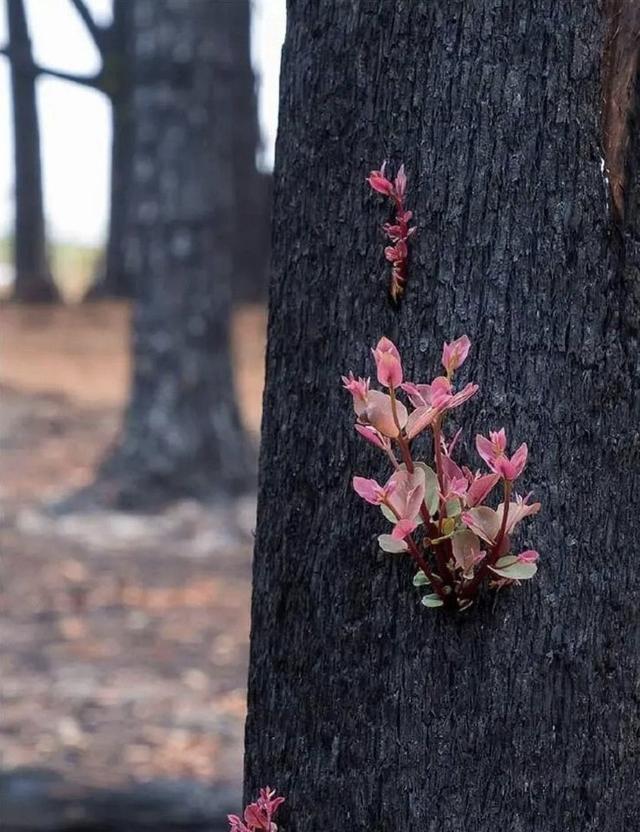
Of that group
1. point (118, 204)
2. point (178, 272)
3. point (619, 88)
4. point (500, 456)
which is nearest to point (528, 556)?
point (500, 456)

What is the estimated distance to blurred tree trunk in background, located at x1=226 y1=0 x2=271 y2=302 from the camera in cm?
1798

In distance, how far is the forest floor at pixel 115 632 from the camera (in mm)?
5039

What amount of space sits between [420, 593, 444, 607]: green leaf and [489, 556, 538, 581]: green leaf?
3.4 inches

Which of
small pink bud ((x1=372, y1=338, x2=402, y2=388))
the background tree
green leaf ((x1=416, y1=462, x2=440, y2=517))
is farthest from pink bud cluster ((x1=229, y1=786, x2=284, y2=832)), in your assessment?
the background tree

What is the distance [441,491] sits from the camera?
4.62ft

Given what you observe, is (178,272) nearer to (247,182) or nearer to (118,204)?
Answer: (247,182)

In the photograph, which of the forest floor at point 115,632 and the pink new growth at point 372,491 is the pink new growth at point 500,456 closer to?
the pink new growth at point 372,491

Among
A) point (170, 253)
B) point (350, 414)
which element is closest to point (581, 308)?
point (350, 414)

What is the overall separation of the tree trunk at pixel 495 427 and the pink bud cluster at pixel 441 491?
0.08 m

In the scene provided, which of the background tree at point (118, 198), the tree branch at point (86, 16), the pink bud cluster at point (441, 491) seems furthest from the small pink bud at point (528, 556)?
the background tree at point (118, 198)

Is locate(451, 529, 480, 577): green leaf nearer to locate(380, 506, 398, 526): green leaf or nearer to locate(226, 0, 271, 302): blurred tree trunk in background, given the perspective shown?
locate(380, 506, 398, 526): green leaf

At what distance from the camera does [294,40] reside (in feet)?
5.53

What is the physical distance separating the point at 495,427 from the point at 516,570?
0.61ft

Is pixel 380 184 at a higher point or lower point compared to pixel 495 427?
higher
